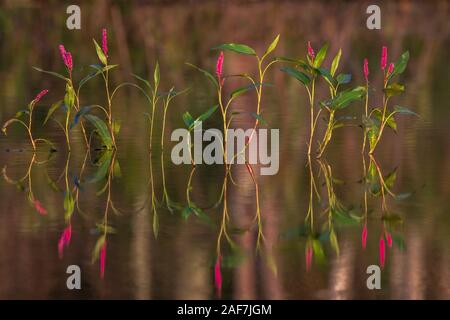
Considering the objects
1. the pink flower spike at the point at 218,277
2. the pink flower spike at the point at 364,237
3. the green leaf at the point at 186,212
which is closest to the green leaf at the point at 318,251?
the pink flower spike at the point at 364,237

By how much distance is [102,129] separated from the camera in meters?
7.68

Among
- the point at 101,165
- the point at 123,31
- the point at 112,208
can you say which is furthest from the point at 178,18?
the point at 112,208

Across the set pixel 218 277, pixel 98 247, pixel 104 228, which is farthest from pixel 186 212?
pixel 218 277

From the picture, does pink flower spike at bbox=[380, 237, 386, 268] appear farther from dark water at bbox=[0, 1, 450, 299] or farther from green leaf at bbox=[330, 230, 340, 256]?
green leaf at bbox=[330, 230, 340, 256]

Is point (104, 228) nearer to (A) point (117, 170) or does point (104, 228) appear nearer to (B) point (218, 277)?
(B) point (218, 277)

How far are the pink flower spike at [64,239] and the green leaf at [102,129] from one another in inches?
78.9

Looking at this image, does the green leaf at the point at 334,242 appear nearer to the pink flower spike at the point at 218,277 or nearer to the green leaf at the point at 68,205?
the pink flower spike at the point at 218,277

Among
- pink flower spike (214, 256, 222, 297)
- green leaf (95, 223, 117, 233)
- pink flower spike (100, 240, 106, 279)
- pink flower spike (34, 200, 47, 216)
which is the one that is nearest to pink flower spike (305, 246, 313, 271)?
pink flower spike (214, 256, 222, 297)

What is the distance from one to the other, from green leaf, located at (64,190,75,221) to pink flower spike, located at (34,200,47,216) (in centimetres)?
11

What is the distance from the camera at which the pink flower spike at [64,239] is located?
5.14 meters

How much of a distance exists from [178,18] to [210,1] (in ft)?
8.43

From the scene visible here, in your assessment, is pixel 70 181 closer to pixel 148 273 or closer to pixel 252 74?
pixel 148 273

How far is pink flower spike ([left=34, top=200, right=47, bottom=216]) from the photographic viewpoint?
19.6 feet

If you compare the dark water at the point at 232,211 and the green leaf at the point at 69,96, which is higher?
the green leaf at the point at 69,96
